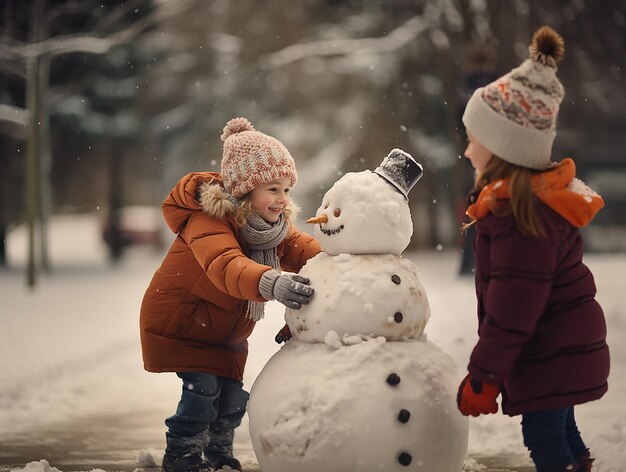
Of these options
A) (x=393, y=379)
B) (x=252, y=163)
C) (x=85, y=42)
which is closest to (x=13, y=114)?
(x=85, y=42)

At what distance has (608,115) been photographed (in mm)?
13500

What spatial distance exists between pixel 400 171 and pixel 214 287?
968 millimetres

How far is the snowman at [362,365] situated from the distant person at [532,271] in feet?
0.83

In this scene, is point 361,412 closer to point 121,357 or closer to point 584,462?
point 584,462

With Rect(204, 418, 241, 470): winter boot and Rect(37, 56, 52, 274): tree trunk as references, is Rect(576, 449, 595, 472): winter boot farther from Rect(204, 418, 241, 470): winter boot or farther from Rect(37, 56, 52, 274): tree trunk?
Rect(37, 56, 52, 274): tree trunk

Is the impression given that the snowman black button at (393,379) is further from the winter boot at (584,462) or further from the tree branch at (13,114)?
the tree branch at (13,114)

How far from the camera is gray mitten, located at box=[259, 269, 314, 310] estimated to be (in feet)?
11.2

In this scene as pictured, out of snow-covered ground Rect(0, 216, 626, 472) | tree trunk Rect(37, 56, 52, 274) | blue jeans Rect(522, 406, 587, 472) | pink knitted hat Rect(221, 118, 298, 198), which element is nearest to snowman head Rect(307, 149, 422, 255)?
pink knitted hat Rect(221, 118, 298, 198)

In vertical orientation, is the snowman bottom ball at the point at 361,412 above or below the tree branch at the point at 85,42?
below

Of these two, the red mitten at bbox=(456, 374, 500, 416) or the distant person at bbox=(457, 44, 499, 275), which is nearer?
the red mitten at bbox=(456, 374, 500, 416)

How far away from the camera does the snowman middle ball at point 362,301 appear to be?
3.37 meters

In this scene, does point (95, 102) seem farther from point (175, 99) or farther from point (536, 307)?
point (536, 307)

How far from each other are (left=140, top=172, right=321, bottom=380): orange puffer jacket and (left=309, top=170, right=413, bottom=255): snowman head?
0.48 meters

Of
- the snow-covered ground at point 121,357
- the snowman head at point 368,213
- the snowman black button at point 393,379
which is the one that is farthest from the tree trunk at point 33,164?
the snowman black button at point 393,379
